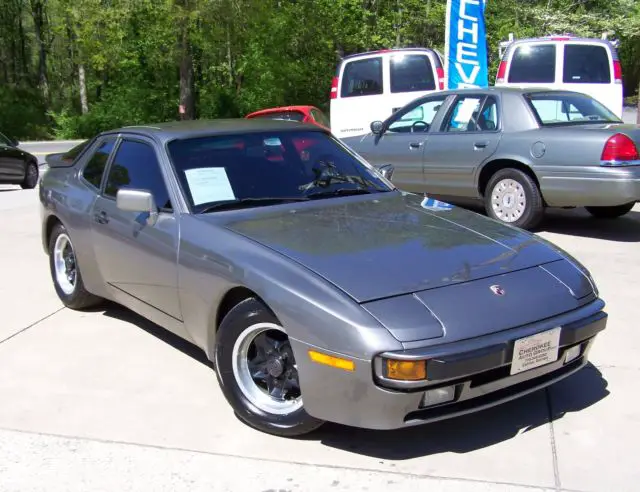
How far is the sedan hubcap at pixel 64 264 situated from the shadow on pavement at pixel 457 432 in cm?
278

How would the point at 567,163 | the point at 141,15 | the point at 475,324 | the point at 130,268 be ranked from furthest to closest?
1. the point at 141,15
2. the point at 567,163
3. the point at 130,268
4. the point at 475,324

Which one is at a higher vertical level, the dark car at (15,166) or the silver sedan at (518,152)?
the silver sedan at (518,152)

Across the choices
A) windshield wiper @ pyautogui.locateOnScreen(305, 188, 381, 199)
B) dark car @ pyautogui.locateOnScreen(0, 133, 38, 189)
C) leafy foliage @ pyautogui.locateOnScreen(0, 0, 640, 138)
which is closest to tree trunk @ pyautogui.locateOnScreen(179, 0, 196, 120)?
leafy foliage @ pyautogui.locateOnScreen(0, 0, 640, 138)

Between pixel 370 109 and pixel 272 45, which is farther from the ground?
pixel 272 45

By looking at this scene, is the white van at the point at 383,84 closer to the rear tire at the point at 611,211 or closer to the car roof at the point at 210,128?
the rear tire at the point at 611,211

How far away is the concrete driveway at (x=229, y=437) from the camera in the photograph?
9.87 ft

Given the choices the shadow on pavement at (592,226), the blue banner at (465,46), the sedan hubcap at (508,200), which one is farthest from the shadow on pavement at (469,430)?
the blue banner at (465,46)

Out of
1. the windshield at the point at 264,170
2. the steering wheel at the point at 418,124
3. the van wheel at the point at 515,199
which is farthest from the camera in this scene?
the steering wheel at the point at 418,124

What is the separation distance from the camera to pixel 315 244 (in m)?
3.42

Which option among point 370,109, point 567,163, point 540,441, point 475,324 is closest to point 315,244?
point 475,324

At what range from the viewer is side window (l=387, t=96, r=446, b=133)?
8.73 meters

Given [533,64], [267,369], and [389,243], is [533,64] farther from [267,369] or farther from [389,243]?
[267,369]

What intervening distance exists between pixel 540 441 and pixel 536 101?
536 cm

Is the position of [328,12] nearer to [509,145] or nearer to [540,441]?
[509,145]
